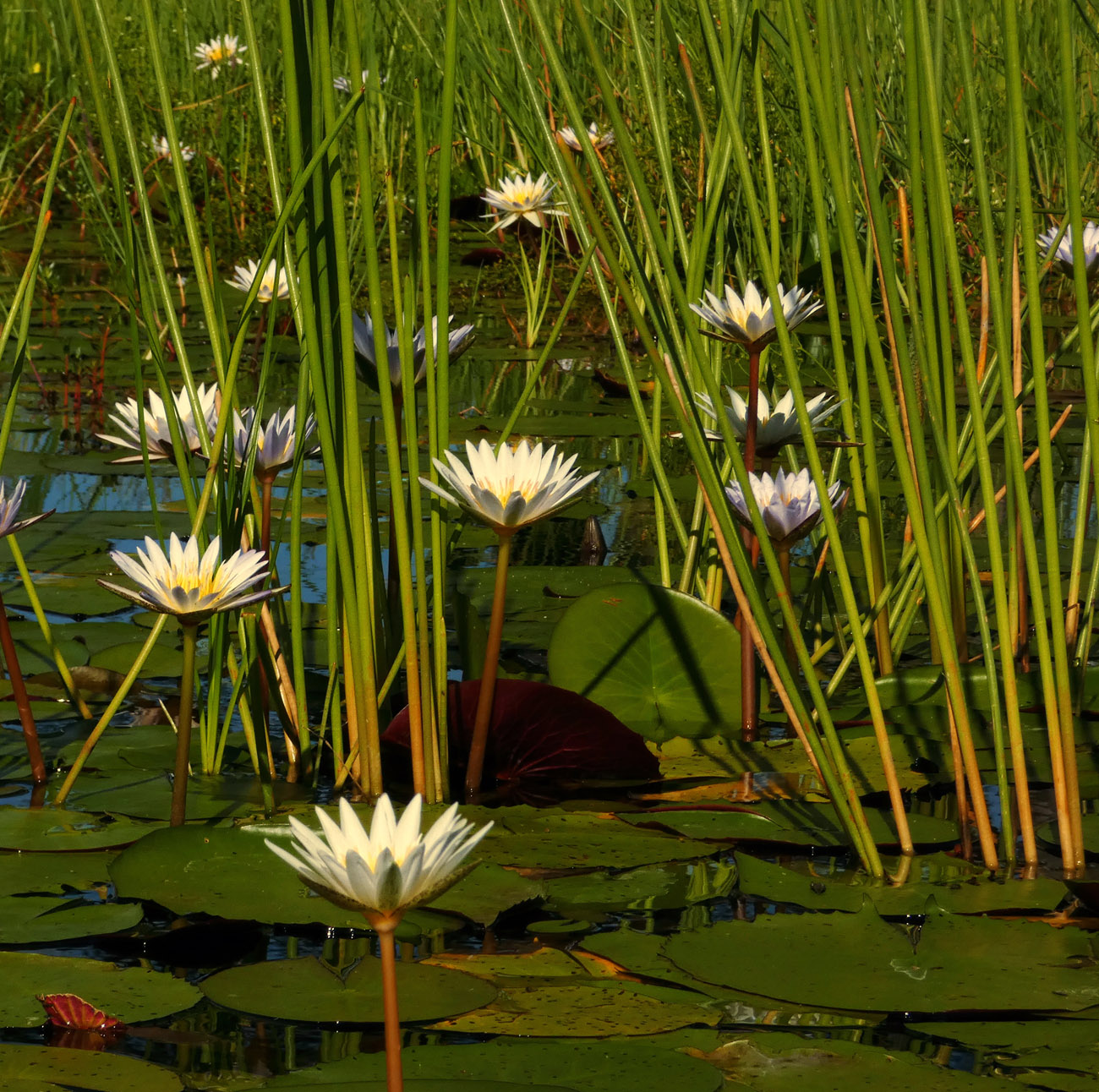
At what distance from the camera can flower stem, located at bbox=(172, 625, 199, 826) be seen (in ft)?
3.75

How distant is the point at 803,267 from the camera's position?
4.09m

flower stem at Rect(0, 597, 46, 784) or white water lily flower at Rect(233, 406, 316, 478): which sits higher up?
white water lily flower at Rect(233, 406, 316, 478)

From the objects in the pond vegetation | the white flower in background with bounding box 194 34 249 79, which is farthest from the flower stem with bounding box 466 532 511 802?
the white flower in background with bounding box 194 34 249 79

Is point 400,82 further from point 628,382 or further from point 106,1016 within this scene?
point 106,1016

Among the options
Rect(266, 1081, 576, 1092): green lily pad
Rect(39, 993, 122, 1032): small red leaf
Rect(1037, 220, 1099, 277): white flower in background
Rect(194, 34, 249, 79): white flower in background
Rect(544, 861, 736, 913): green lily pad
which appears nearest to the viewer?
Rect(266, 1081, 576, 1092): green lily pad

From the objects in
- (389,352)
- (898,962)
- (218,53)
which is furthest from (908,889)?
(218,53)

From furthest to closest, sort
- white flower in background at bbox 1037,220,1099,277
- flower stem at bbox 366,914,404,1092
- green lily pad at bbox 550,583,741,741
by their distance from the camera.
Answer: white flower in background at bbox 1037,220,1099,277 < green lily pad at bbox 550,583,741,741 < flower stem at bbox 366,914,404,1092

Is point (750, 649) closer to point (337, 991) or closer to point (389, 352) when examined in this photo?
point (389, 352)

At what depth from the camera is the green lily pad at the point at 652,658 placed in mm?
1547

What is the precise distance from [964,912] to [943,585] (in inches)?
10.7

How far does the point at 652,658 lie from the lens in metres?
1.58

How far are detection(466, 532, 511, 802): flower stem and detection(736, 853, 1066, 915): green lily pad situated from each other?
0.30 m

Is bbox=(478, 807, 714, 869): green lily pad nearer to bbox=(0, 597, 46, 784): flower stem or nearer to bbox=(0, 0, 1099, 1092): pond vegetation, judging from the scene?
bbox=(0, 0, 1099, 1092): pond vegetation

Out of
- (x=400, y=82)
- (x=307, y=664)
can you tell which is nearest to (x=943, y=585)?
(x=307, y=664)
